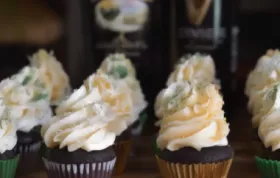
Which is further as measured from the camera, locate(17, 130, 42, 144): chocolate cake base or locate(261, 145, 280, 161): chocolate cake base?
locate(17, 130, 42, 144): chocolate cake base

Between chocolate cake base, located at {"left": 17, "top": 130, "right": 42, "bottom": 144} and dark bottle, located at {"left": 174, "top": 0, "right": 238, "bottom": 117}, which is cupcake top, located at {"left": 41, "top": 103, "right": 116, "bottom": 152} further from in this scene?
dark bottle, located at {"left": 174, "top": 0, "right": 238, "bottom": 117}

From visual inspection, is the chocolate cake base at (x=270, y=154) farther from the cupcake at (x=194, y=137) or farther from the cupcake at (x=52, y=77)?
the cupcake at (x=52, y=77)

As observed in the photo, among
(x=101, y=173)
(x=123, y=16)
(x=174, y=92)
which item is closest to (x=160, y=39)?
(x=123, y=16)

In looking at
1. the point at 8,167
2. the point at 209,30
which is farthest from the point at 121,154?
the point at 209,30

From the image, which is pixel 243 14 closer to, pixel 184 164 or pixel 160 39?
pixel 160 39

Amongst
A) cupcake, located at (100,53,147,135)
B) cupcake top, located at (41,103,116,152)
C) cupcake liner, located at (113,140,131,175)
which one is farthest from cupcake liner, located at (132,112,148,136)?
cupcake top, located at (41,103,116,152)
